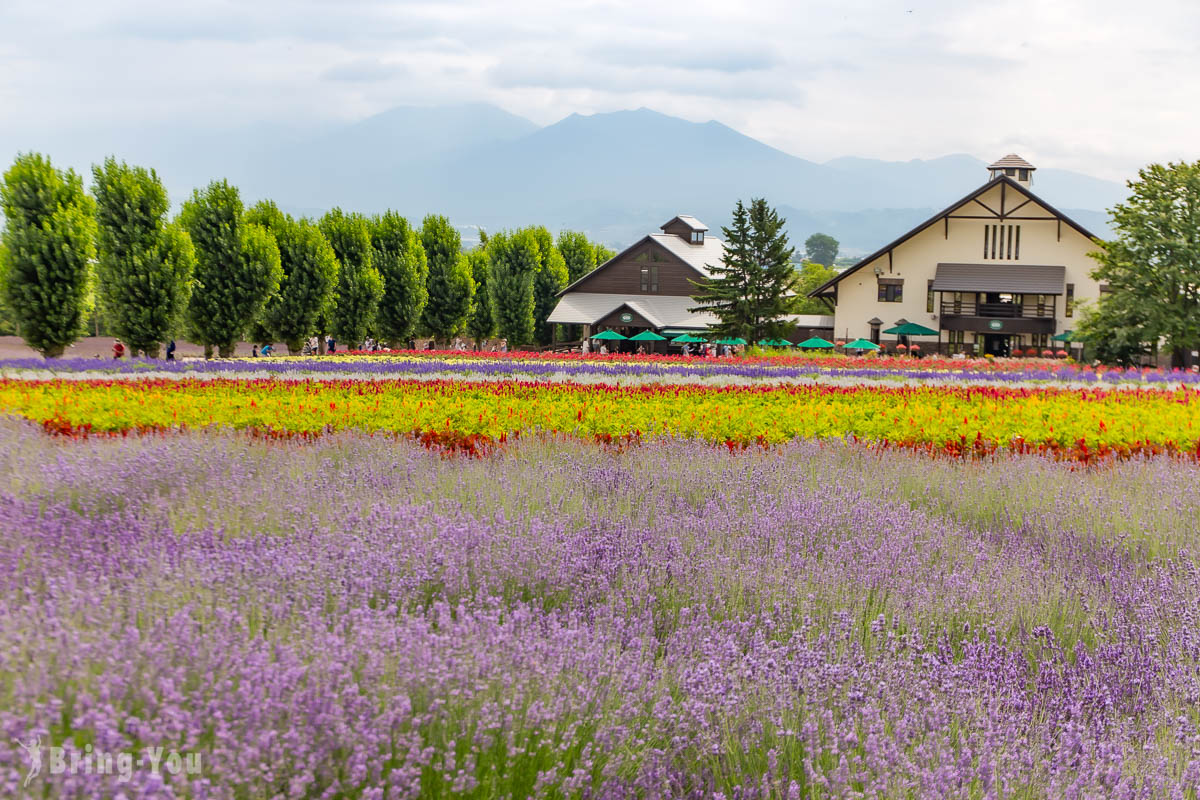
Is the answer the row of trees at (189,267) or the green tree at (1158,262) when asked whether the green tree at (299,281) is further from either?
the green tree at (1158,262)

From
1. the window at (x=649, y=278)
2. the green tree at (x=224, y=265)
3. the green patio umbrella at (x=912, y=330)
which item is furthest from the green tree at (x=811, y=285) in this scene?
the green tree at (x=224, y=265)

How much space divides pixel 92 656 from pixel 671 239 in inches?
2369

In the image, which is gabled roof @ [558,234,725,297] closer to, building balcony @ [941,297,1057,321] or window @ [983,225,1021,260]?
building balcony @ [941,297,1057,321]

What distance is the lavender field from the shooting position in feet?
7.72

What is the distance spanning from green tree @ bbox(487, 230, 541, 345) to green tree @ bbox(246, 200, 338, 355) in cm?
1807

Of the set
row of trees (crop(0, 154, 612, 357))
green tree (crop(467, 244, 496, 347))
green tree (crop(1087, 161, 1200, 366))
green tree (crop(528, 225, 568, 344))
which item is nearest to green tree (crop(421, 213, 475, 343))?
row of trees (crop(0, 154, 612, 357))

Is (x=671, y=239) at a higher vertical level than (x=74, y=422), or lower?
higher

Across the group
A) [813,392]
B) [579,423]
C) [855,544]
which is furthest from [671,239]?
[855,544]

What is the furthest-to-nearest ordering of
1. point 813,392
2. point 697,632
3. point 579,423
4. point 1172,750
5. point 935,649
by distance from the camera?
point 813,392, point 579,423, point 935,649, point 697,632, point 1172,750

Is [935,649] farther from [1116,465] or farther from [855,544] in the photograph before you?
[1116,465]

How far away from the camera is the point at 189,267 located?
97.9 feet

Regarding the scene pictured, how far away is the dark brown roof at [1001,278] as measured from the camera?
1729 inches

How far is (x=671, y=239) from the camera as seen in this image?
61062 millimetres

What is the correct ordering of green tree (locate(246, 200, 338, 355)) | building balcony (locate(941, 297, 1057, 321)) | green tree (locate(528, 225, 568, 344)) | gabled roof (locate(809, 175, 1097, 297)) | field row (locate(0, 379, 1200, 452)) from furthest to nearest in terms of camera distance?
green tree (locate(528, 225, 568, 344)) → building balcony (locate(941, 297, 1057, 321)) → gabled roof (locate(809, 175, 1097, 297)) → green tree (locate(246, 200, 338, 355)) → field row (locate(0, 379, 1200, 452))
